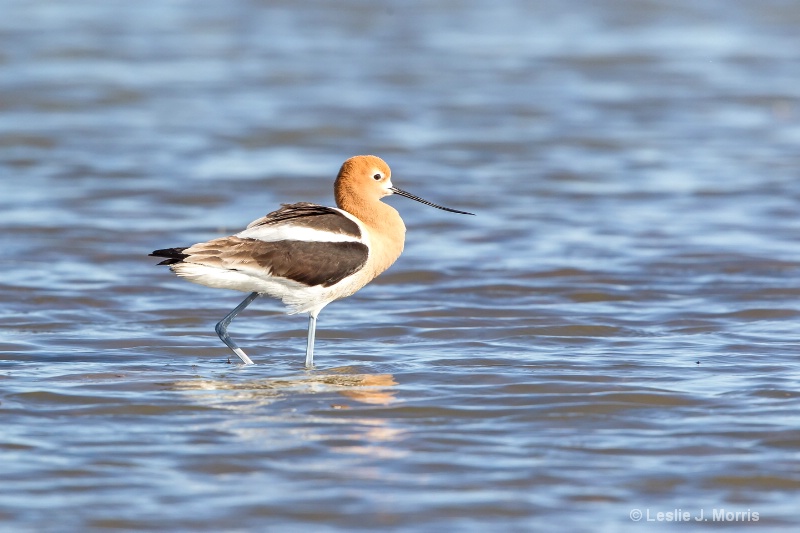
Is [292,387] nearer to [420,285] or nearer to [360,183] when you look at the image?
[360,183]

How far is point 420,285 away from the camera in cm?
1105

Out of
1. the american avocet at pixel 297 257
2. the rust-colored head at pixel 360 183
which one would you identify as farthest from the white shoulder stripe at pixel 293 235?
the rust-colored head at pixel 360 183

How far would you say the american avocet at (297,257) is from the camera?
8.23m

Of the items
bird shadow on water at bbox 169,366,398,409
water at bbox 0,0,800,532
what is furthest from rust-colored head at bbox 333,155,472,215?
bird shadow on water at bbox 169,366,398,409

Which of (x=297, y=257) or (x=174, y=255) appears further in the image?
(x=297, y=257)

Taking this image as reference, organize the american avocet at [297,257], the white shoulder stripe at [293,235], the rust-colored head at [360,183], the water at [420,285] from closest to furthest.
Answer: the water at [420,285] < the american avocet at [297,257] < the white shoulder stripe at [293,235] < the rust-colored head at [360,183]

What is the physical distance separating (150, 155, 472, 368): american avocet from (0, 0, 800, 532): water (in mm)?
482

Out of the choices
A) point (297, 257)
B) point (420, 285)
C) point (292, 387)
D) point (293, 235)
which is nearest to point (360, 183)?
point (293, 235)

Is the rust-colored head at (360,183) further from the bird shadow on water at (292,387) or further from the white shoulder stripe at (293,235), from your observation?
the bird shadow on water at (292,387)

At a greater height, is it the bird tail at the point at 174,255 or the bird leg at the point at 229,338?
the bird tail at the point at 174,255

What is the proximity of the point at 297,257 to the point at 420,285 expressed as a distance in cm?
285

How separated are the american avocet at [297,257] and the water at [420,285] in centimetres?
48

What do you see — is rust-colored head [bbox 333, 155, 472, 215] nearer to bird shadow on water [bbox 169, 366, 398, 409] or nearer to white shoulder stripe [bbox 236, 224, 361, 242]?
white shoulder stripe [bbox 236, 224, 361, 242]

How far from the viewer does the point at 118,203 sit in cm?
1370
